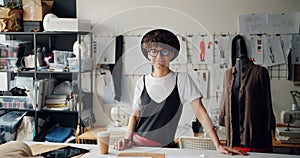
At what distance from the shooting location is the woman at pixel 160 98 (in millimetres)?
2268

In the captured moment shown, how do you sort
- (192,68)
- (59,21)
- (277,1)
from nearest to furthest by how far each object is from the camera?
(192,68) → (277,1) → (59,21)

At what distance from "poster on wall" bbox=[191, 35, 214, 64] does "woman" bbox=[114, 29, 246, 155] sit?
16cm

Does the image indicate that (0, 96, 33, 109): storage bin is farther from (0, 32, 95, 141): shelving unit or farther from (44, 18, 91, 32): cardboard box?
(44, 18, 91, 32): cardboard box

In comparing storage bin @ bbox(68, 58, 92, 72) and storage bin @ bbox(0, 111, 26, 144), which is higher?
storage bin @ bbox(68, 58, 92, 72)

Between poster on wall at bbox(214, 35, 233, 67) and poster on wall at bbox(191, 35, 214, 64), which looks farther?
poster on wall at bbox(214, 35, 233, 67)

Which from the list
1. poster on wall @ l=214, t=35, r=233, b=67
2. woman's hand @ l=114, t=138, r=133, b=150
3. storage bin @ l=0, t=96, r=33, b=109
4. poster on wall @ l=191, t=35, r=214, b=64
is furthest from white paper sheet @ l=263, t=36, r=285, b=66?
storage bin @ l=0, t=96, r=33, b=109

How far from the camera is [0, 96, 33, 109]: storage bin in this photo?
3244mm

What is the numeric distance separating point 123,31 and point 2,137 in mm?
1502

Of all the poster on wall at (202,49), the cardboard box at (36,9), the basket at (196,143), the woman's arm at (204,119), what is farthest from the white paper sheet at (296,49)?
the cardboard box at (36,9)

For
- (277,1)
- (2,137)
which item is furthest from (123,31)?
(2,137)

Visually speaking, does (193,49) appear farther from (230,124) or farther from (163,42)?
(230,124)

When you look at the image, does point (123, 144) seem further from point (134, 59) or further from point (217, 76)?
point (217, 76)

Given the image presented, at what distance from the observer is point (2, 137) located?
10.6 ft

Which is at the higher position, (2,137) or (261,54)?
(261,54)
